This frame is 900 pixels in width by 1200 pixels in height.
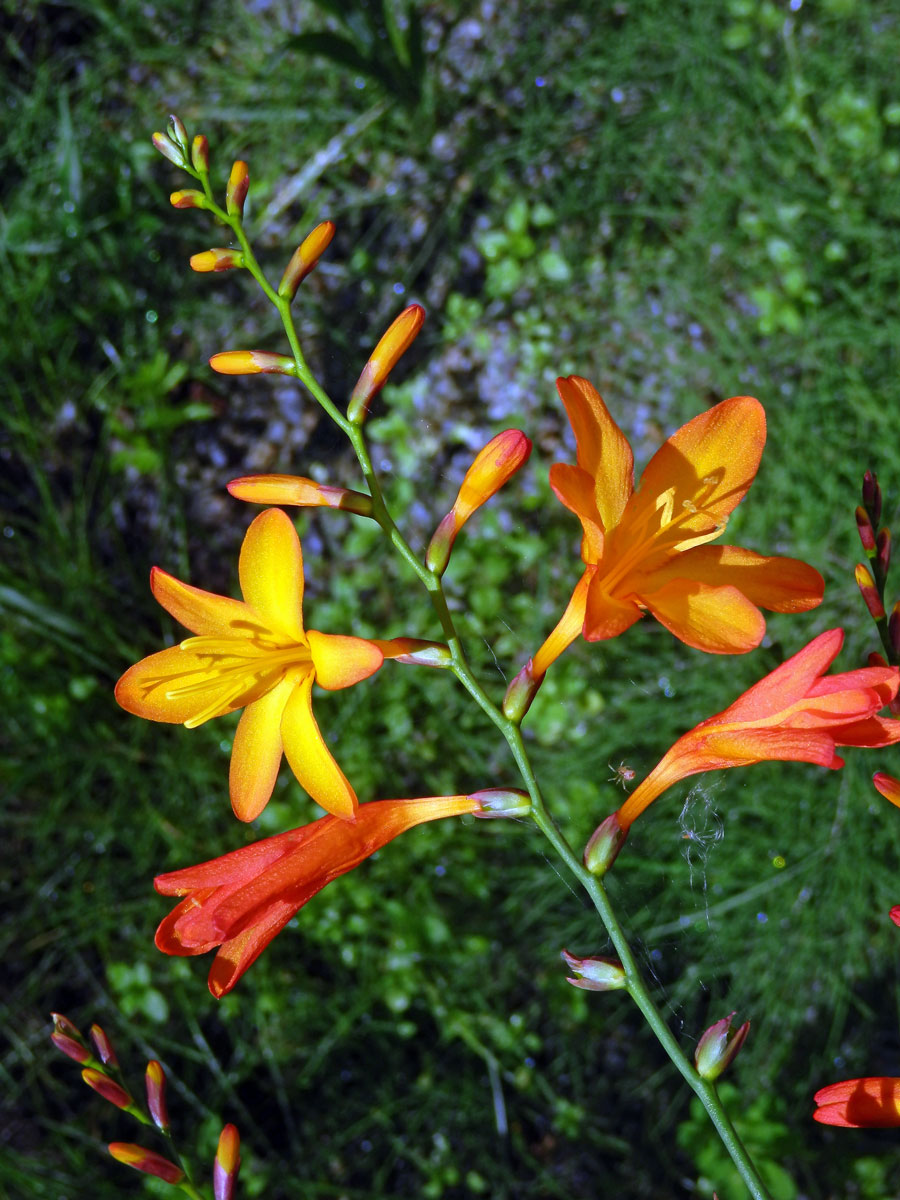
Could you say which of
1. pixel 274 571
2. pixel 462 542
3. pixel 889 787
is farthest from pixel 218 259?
pixel 462 542

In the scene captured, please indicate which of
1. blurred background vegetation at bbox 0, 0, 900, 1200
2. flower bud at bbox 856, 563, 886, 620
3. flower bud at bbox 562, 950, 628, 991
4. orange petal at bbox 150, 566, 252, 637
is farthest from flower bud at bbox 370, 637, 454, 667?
blurred background vegetation at bbox 0, 0, 900, 1200

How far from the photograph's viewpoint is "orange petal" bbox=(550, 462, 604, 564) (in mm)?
942

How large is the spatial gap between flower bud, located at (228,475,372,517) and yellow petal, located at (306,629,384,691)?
0.48 ft

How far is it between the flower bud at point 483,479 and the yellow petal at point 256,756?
24 centimetres

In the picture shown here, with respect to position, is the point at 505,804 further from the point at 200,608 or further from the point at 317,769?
the point at 200,608

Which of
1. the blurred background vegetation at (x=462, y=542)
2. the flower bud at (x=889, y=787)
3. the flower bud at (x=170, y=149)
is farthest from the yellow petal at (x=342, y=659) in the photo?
the blurred background vegetation at (x=462, y=542)

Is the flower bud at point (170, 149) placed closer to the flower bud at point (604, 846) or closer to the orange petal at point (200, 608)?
the orange petal at point (200, 608)

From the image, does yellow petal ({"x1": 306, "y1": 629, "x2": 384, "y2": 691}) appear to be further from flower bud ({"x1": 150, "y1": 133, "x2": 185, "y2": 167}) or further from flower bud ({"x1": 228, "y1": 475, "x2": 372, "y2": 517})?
flower bud ({"x1": 150, "y1": 133, "x2": 185, "y2": 167})

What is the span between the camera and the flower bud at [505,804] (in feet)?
3.43

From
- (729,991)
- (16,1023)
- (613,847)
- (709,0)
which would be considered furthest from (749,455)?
(16,1023)

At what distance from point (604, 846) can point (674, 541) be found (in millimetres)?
385

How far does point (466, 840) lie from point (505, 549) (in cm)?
79

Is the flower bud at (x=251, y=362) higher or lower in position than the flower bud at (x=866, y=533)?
higher

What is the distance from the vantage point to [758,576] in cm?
107
